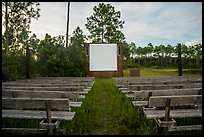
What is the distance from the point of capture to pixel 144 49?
7600cm

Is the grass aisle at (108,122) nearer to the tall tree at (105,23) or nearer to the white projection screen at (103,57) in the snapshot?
the white projection screen at (103,57)

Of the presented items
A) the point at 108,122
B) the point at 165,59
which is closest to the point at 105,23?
the point at 165,59

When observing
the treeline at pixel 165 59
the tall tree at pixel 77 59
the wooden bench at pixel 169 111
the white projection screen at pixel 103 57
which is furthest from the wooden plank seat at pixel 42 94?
the treeline at pixel 165 59

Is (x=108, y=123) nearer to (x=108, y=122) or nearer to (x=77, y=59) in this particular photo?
(x=108, y=122)

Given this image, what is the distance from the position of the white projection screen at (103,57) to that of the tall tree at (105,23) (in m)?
15.1

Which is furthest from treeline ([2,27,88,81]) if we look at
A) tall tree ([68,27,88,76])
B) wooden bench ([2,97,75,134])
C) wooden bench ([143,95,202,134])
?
wooden bench ([143,95,202,134])

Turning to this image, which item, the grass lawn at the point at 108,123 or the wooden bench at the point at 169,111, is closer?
the wooden bench at the point at 169,111

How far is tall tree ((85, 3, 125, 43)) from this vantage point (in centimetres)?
3622

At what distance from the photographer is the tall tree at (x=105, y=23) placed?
36219 mm

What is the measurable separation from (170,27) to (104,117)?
1749 centimetres

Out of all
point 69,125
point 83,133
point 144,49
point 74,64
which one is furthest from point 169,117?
point 144,49

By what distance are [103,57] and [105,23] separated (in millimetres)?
16007

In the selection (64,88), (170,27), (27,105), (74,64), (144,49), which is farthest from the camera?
(144,49)

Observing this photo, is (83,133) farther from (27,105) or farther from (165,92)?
(165,92)
